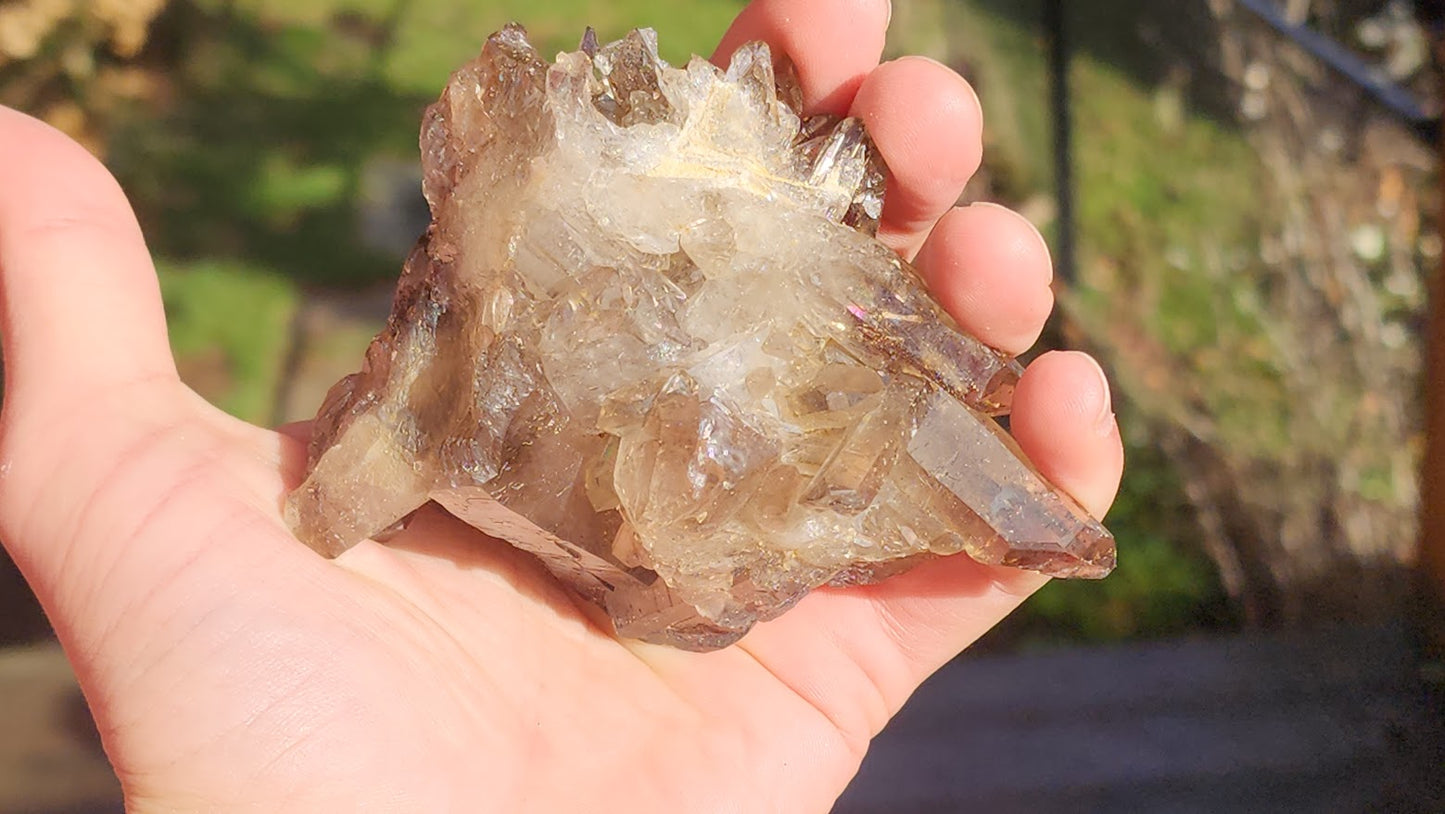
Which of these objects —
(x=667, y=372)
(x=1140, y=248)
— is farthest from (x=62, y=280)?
(x=1140, y=248)

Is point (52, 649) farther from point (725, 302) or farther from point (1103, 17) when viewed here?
point (1103, 17)

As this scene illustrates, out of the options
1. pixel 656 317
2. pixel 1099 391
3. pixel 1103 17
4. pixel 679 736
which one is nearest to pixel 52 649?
pixel 679 736

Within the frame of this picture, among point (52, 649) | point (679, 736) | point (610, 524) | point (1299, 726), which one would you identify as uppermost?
point (610, 524)

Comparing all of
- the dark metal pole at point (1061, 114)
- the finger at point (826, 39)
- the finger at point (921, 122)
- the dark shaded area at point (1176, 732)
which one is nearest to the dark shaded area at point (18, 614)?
the dark shaded area at point (1176, 732)

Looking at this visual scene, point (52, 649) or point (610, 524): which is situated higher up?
point (610, 524)

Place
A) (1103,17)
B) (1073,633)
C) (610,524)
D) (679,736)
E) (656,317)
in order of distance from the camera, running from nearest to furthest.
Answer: (656,317) → (610,524) → (679,736) → (1073,633) → (1103,17)

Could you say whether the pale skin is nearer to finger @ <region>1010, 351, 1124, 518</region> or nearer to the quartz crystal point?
finger @ <region>1010, 351, 1124, 518</region>

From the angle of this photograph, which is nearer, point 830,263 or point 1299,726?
point 830,263

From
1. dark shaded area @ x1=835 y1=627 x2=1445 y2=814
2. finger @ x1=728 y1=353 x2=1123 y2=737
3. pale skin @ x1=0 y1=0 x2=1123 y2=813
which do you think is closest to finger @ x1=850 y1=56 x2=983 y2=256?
pale skin @ x1=0 y1=0 x2=1123 y2=813
